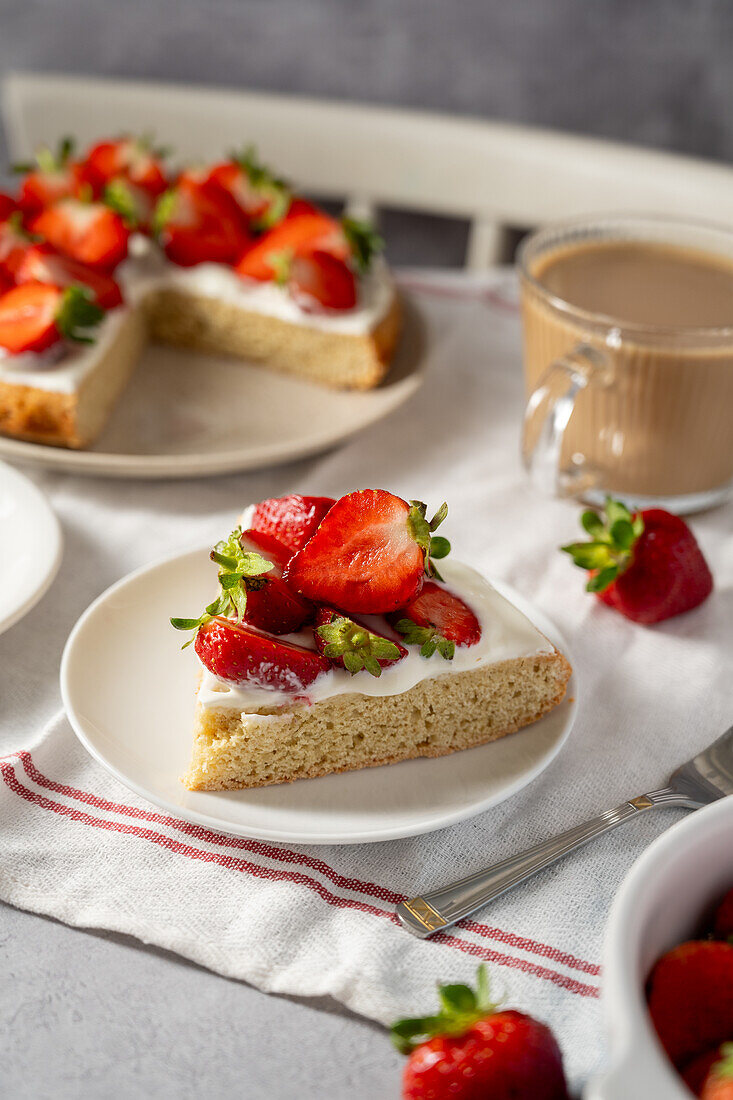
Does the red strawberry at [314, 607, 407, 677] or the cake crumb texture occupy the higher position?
the red strawberry at [314, 607, 407, 677]

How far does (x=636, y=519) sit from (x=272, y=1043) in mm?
721

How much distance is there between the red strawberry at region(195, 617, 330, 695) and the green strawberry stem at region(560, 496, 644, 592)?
1.33 feet

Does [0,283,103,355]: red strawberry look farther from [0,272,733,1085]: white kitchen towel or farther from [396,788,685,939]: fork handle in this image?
[396,788,685,939]: fork handle

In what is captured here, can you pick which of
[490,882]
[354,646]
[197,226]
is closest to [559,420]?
[354,646]

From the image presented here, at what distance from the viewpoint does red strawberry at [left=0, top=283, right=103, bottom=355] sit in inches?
61.5

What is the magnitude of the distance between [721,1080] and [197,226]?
5.35 ft

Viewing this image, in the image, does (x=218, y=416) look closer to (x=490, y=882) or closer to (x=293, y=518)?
(x=293, y=518)

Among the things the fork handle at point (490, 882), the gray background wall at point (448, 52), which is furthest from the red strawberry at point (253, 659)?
the gray background wall at point (448, 52)

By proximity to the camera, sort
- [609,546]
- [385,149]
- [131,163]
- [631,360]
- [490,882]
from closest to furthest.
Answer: [490,882] < [609,546] < [631,360] < [131,163] < [385,149]

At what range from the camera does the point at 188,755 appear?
1.02m

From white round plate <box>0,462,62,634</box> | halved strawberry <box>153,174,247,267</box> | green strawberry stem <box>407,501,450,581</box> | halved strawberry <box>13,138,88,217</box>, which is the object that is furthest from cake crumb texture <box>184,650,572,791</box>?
halved strawberry <box>13,138,88,217</box>

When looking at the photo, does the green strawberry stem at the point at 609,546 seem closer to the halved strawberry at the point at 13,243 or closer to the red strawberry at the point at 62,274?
the red strawberry at the point at 62,274

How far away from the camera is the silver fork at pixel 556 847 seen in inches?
35.9

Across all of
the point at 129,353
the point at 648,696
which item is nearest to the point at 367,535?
the point at 648,696
